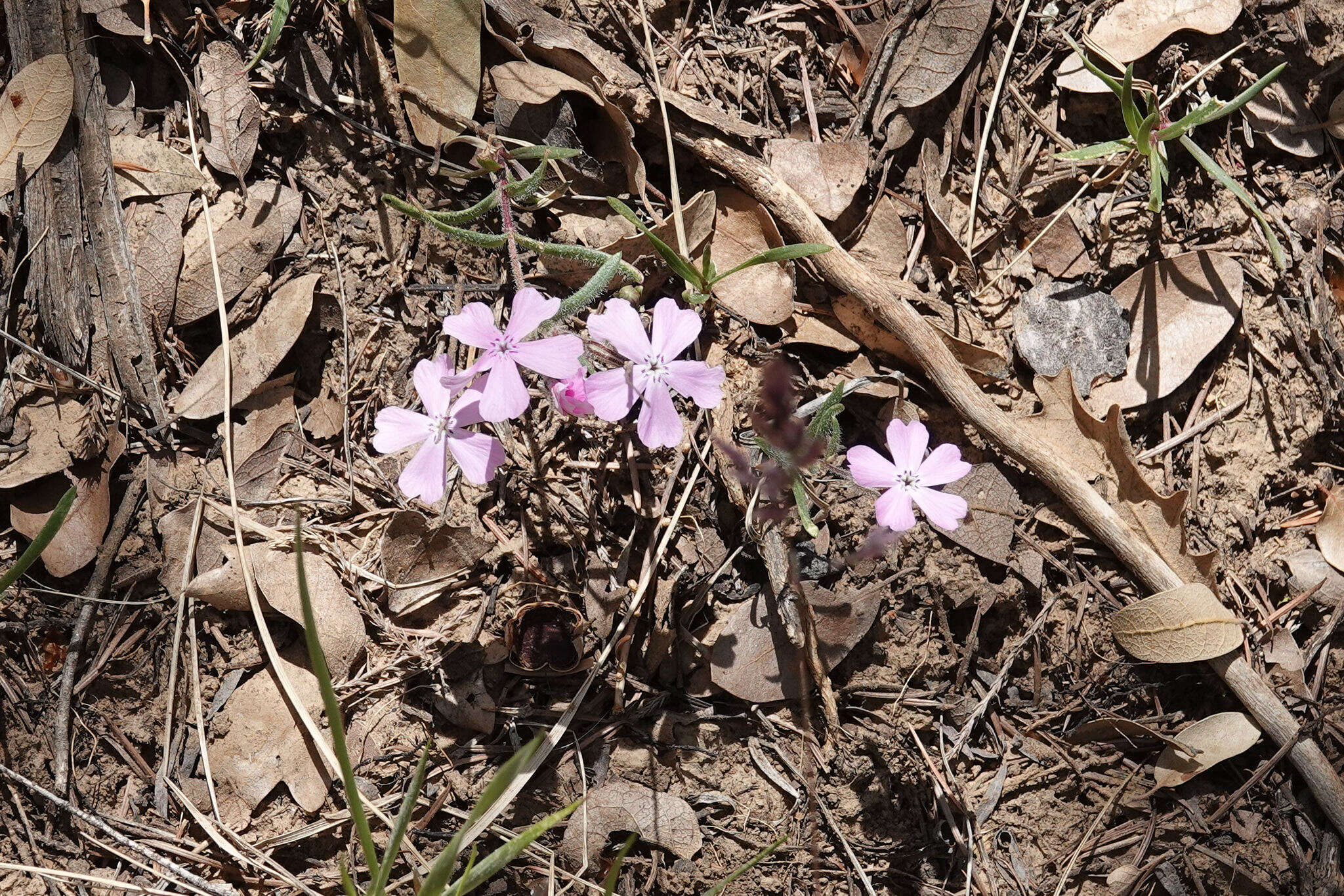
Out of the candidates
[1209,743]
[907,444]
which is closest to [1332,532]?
[1209,743]

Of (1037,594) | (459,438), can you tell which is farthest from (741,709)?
(459,438)

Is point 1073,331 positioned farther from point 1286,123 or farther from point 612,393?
point 612,393

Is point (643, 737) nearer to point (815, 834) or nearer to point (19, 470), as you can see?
point (815, 834)

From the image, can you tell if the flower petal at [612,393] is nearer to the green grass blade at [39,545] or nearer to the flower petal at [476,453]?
the flower petal at [476,453]

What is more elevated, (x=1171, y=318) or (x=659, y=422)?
(x=1171, y=318)

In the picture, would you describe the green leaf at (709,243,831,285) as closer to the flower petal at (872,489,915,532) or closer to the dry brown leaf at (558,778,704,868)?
the flower petal at (872,489,915,532)

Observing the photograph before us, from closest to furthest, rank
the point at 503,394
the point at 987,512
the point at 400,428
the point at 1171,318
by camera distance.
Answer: the point at 503,394 → the point at 400,428 → the point at 987,512 → the point at 1171,318
